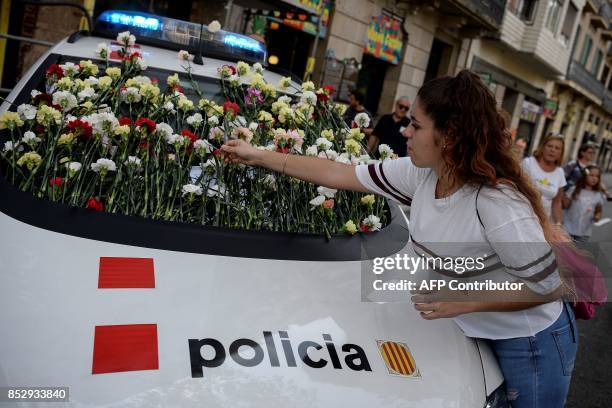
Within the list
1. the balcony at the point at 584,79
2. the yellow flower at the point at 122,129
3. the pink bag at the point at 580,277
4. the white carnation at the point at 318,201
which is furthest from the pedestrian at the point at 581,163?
the balcony at the point at 584,79

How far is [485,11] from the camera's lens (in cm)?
1612

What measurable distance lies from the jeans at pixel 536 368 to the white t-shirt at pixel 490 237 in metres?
0.03

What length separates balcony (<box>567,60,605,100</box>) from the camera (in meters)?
27.3

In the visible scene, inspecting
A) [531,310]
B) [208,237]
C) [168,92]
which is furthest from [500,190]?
[168,92]

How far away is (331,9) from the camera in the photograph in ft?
38.5

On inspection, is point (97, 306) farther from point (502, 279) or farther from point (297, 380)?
point (502, 279)

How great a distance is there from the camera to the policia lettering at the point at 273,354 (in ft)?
4.73

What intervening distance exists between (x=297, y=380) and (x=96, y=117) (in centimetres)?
125

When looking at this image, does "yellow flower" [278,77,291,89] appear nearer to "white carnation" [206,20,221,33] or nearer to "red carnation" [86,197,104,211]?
Result: "white carnation" [206,20,221,33]

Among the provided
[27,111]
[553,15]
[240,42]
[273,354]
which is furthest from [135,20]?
[553,15]

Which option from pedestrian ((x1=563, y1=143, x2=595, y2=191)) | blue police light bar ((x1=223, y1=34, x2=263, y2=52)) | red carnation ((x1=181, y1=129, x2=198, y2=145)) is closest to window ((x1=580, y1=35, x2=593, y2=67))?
pedestrian ((x1=563, y1=143, x2=595, y2=191))

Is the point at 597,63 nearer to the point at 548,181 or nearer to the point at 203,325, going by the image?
the point at 548,181

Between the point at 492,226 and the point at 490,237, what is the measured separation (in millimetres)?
33

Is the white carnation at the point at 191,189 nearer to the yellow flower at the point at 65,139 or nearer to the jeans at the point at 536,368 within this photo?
the yellow flower at the point at 65,139
